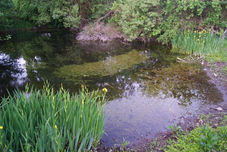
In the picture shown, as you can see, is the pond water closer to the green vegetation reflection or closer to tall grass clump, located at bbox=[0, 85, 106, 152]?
the green vegetation reflection

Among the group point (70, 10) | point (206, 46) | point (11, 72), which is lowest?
point (11, 72)

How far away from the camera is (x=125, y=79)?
22.5 ft

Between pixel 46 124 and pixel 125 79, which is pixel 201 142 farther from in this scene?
pixel 125 79

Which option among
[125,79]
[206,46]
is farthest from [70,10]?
[206,46]

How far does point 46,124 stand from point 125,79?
461 centimetres

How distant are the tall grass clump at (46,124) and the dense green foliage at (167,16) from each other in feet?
26.8

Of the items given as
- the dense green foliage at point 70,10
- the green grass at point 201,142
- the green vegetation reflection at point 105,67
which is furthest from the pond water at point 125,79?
the dense green foliage at point 70,10

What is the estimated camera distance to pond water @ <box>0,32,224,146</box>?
14.3 ft

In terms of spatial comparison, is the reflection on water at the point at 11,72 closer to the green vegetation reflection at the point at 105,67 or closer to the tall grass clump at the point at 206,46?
the green vegetation reflection at the point at 105,67

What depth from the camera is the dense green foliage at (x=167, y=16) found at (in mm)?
9555

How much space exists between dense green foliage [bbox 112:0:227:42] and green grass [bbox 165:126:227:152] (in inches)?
293

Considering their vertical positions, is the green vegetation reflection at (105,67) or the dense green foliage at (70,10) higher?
the dense green foliage at (70,10)

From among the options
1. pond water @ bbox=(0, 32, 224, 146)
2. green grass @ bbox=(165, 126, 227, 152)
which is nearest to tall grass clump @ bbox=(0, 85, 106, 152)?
pond water @ bbox=(0, 32, 224, 146)

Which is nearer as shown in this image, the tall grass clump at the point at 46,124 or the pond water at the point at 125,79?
the tall grass clump at the point at 46,124
